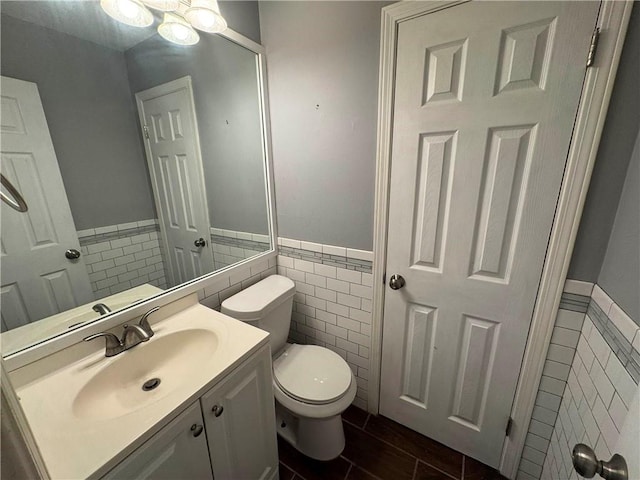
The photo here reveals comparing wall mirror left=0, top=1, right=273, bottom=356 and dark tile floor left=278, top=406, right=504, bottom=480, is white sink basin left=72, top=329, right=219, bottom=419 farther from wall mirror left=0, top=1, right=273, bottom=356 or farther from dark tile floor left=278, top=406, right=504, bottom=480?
dark tile floor left=278, top=406, right=504, bottom=480

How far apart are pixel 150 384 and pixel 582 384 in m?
1.52

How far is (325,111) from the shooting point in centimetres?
127

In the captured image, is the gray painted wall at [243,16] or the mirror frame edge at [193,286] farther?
the gray painted wall at [243,16]

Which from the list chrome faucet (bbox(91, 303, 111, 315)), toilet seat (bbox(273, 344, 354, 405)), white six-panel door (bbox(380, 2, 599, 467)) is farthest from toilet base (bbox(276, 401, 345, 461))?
chrome faucet (bbox(91, 303, 111, 315))

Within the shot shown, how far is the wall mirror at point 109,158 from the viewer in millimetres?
825

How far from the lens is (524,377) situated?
1.09 m

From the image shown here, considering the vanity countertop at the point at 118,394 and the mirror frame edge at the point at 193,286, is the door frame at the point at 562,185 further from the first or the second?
the vanity countertop at the point at 118,394

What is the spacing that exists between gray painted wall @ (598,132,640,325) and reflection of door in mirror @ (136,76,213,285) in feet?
5.12

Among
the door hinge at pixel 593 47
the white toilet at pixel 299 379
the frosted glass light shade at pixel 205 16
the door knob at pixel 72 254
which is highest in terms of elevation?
the frosted glass light shade at pixel 205 16

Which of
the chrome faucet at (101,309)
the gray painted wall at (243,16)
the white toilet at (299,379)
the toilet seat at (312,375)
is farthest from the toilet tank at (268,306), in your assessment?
the gray painted wall at (243,16)

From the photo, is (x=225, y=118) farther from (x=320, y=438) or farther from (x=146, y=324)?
(x=320, y=438)

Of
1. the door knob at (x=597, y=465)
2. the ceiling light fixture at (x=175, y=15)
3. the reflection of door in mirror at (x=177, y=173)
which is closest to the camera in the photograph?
the door knob at (x=597, y=465)

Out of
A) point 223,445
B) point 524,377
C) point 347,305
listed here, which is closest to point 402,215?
point 347,305

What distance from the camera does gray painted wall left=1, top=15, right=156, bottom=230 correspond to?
0.83 meters
